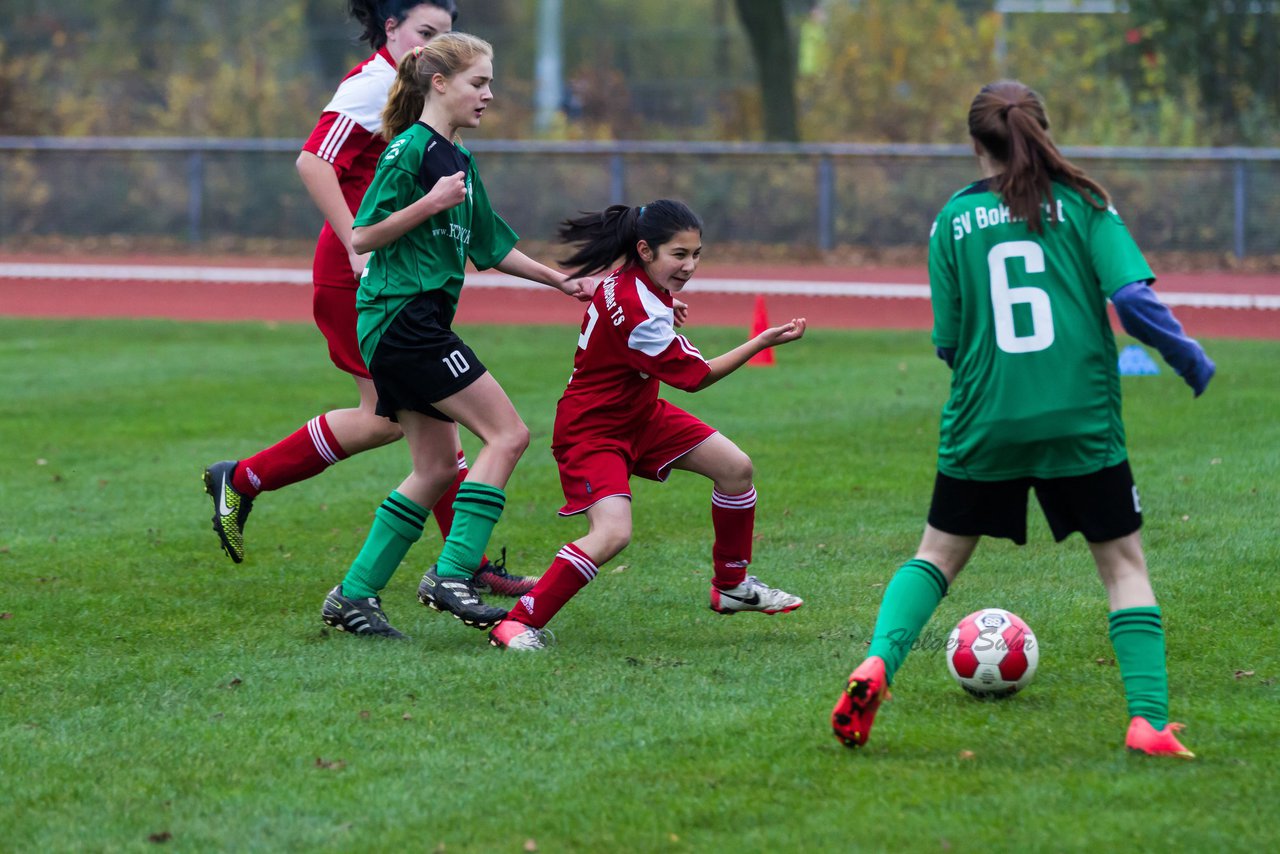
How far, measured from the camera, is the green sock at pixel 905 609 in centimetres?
421

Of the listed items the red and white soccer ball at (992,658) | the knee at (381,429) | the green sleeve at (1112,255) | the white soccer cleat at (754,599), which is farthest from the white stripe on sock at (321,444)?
the green sleeve at (1112,255)

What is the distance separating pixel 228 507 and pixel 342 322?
0.88 metres

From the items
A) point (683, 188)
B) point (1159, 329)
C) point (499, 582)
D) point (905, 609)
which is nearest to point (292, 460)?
point (499, 582)

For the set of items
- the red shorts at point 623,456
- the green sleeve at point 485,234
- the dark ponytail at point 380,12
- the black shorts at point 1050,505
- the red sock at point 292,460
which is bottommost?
the red sock at point 292,460

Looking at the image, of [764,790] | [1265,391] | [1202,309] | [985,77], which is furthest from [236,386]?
[985,77]

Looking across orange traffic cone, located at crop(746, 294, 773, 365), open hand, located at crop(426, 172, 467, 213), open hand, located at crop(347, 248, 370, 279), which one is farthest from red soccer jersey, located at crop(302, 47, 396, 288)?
orange traffic cone, located at crop(746, 294, 773, 365)

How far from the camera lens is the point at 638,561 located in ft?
22.1

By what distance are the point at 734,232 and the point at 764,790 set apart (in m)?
19.7

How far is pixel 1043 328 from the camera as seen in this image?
4.01 m

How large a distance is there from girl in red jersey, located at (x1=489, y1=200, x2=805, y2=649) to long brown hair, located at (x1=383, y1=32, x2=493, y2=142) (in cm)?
65

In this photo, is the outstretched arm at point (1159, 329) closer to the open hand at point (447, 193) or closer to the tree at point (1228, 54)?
the open hand at point (447, 193)

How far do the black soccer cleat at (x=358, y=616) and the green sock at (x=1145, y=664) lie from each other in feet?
8.00

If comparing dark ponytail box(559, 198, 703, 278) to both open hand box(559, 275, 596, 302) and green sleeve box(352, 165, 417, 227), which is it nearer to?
open hand box(559, 275, 596, 302)

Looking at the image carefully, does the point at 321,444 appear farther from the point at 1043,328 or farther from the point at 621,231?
the point at 1043,328
